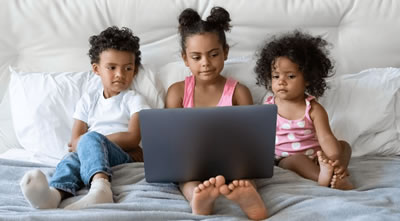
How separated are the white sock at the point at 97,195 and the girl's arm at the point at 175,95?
1.71 feet

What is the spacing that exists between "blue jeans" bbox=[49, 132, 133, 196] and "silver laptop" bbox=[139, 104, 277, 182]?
0.20 metres

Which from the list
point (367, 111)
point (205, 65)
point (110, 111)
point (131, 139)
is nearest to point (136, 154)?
point (131, 139)

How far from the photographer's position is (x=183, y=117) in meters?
1.24

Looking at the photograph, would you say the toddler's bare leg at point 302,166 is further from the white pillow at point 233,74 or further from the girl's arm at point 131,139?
the girl's arm at point 131,139

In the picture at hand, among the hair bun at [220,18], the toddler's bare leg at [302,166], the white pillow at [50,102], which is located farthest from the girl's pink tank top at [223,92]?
the toddler's bare leg at [302,166]

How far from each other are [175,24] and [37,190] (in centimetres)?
99

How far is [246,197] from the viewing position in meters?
1.21

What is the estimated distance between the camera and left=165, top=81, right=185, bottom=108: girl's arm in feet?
6.03

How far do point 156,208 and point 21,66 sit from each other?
1036mm

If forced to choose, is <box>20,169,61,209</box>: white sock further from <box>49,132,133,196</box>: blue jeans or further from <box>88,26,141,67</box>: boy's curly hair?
<box>88,26,141,67</box>: boy's curly hair

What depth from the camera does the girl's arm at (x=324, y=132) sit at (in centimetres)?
→ 161

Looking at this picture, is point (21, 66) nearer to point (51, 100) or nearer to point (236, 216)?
point (51, 100)

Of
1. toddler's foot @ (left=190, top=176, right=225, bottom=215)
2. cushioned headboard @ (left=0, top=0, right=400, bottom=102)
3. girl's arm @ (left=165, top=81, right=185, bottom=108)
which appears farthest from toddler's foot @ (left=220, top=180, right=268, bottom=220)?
cushioned headboard @ (left=0, top=0, right=400, bottom=102)

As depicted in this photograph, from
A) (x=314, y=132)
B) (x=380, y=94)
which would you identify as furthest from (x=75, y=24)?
(x=380, y=94)
